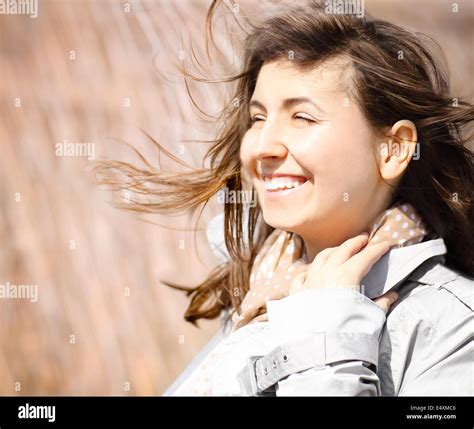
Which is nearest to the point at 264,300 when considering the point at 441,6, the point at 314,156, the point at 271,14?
the point at 314,156

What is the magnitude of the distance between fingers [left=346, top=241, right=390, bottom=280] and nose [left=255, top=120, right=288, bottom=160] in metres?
0.27

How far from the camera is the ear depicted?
64.7 inches

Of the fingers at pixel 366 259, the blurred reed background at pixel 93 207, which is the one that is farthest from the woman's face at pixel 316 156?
the blurred reed background at pixel 93 207

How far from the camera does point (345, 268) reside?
1.54 meters

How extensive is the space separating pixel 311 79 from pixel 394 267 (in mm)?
429

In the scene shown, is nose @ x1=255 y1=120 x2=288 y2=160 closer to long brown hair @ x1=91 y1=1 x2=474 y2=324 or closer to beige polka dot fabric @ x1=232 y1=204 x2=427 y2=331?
long brown hair @ x1=91 y1=1 x2=474 y2=324

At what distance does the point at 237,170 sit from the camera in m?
1.93

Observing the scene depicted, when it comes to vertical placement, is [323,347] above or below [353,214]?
below

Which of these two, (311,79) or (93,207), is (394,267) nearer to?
(311,79)

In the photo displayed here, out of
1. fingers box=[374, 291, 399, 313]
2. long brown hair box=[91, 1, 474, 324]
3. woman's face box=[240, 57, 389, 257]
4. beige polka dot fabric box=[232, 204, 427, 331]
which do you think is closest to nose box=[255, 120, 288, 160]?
woman's face box=[240, 57, 389, 257]

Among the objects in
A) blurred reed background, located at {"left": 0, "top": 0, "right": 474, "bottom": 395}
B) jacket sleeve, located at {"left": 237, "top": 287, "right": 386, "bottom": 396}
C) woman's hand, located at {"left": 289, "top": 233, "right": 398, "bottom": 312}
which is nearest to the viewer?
jacket sleeve, located at {"left": 237, "top": 287, "right": 386, "bottom": 396}

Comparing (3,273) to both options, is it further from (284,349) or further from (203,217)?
(284,349)

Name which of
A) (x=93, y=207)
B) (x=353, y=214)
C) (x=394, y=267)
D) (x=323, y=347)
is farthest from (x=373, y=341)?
(x=93, y=207)
